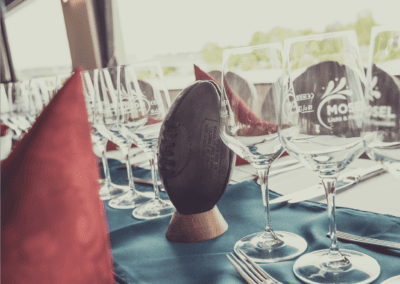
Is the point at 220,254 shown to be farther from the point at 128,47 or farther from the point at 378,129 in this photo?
the point at 128,47

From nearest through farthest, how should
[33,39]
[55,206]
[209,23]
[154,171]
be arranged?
[55,206] < [154,171] < [209,23] < [33,39]

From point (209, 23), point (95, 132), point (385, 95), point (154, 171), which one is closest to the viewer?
point (385, 95)

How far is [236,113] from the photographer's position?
1.93 ft

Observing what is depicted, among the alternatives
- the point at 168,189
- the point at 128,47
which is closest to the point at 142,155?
the point at 168,189

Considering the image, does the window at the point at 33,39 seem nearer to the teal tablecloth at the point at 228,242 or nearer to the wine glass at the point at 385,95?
the teal tablecloth at the point at 228,242

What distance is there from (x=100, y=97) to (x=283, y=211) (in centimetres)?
55

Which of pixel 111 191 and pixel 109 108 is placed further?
pixel 111 191

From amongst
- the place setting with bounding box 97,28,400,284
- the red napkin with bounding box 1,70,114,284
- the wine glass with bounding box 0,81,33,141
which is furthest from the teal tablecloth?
Result: the wine glass with bounding box 0,81,33,141

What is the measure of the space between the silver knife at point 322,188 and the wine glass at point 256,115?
182 mm

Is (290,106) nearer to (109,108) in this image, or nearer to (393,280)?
(393,280)

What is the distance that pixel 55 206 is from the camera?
0.16 meters

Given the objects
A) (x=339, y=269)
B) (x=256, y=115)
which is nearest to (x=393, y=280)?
(x=339, y=269)

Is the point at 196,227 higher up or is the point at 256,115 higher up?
the point at 256,115

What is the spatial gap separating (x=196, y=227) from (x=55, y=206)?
54 centimetres
